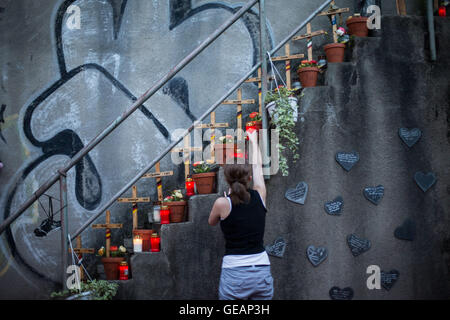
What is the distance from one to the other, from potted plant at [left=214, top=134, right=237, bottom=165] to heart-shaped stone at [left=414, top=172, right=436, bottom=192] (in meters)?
1.96

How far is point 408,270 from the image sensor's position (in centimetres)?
436

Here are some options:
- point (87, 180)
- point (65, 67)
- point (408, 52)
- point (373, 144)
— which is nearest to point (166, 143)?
point (87, 180)

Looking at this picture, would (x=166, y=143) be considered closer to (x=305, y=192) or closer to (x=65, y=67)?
(x=65, y=67)

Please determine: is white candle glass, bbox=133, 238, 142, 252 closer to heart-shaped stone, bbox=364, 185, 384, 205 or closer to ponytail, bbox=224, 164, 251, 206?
ponytail, bbox=224, 164, 251, 206

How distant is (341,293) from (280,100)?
6.69 ft

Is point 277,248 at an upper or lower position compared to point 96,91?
lower

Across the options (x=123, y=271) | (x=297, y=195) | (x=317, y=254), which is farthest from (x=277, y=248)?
(x=123, y=271)

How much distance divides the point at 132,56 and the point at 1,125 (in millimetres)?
2205

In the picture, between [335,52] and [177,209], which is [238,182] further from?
[335,52]

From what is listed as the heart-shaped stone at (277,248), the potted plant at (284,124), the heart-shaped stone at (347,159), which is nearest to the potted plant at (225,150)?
the potted plant at (284,124)

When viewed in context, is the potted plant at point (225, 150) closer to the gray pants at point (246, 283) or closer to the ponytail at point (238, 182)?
the ponytail at point (238, 182)

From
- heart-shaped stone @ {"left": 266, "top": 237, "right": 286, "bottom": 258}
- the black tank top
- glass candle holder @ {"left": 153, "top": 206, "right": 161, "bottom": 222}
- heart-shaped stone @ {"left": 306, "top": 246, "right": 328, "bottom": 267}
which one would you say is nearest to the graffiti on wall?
glass candle holder @ {"left": 153, "top": 206, "right": 161, "bottom": 222}

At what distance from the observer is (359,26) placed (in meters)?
4.76

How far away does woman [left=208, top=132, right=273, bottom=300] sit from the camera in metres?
3.07
